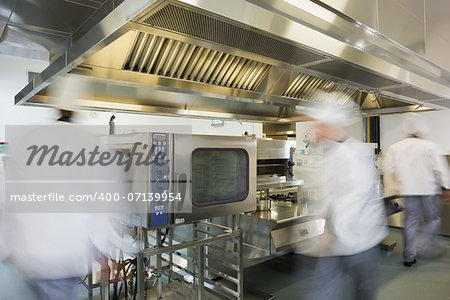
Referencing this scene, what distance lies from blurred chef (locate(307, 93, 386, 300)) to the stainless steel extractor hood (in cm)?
45

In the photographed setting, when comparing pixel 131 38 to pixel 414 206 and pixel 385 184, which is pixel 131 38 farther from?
pixel 385 184

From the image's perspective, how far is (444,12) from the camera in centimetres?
330

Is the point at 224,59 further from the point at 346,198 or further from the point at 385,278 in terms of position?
the point at 385,278

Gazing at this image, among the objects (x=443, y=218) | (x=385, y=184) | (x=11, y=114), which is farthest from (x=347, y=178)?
(x=11, y=114)

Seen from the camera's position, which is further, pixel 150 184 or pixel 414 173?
pixel 414 173

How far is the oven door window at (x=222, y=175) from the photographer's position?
5.69 feet

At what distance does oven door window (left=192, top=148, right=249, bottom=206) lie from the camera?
5.69 ft

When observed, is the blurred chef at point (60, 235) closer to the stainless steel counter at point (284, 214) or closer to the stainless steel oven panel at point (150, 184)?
the stainless steel oven panel at point (150, 184)

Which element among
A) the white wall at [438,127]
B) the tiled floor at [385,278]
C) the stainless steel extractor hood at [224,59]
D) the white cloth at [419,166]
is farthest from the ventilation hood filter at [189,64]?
the white wall at [438,127]

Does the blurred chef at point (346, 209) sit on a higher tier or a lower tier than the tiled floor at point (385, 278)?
higher

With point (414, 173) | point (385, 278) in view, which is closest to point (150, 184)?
point (385, 278)

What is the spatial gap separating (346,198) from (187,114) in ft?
5.27

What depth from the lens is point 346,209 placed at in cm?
167

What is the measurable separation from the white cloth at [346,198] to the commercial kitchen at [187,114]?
13 centimetres
